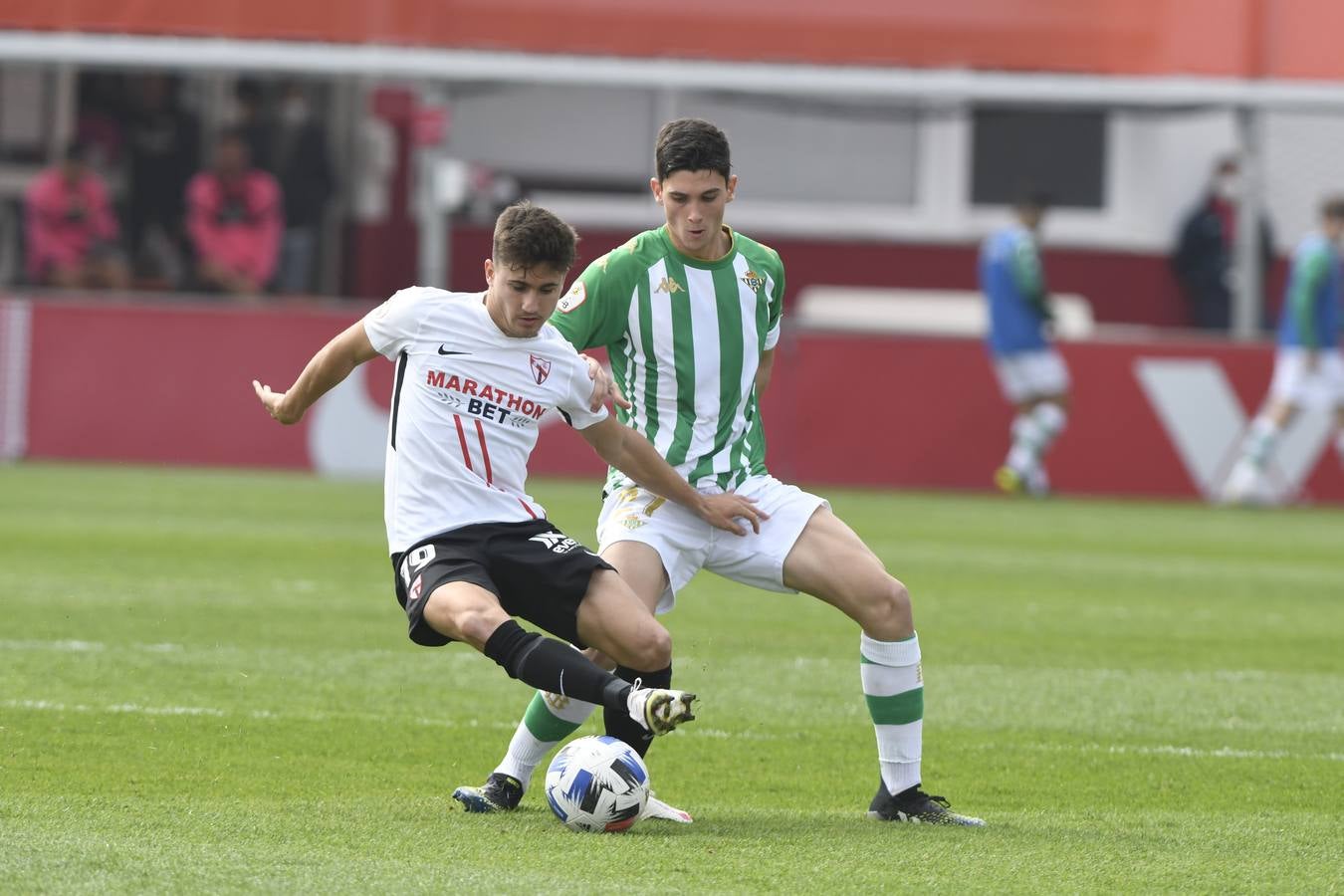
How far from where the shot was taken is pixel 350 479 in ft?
55.4

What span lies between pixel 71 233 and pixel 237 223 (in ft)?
4.75

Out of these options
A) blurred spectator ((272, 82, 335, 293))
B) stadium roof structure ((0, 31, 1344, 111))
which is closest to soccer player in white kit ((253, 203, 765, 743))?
stadium roof structure ((0, 31, 1344, 111))

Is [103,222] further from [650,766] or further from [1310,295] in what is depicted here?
[650,766]

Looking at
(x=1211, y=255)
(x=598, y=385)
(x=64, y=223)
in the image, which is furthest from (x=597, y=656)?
(x=1211, y=255)

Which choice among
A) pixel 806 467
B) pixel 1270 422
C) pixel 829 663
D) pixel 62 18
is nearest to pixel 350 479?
pixel 806 467

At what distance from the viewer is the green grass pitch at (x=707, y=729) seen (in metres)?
5.16

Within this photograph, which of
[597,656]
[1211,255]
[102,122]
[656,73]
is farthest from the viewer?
[1211,255]

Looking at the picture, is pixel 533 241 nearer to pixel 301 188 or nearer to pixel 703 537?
pixel 703 537

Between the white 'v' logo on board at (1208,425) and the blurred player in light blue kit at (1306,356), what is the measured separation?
225 millimetres

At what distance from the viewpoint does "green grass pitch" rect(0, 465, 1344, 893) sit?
5.16m

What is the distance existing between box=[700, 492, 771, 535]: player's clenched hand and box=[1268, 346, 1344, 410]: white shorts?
1155cm

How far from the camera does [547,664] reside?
5.39 m

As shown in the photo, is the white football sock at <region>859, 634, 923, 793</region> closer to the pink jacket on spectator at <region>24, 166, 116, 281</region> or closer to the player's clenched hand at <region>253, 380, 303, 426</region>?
the player's clenched hand at <region>253, 380, 303, 426</region>

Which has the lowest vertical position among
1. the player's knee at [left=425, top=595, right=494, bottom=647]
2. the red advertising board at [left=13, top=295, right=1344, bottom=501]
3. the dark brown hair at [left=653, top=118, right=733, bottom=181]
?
the red advertising board at [left=13, top=295, right=1344, bottom=501]
